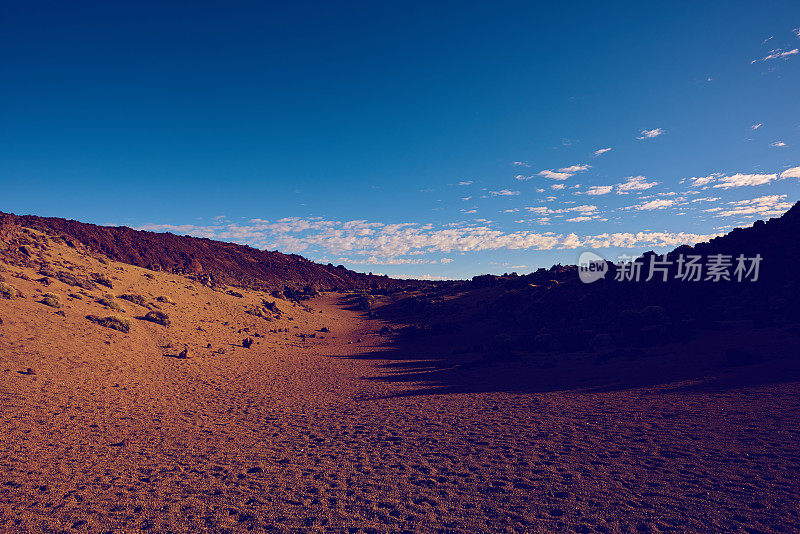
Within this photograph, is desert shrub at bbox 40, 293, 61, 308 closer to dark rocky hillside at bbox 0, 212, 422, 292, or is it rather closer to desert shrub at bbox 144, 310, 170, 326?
desert shrub at bbox 144, 310, 170, 326

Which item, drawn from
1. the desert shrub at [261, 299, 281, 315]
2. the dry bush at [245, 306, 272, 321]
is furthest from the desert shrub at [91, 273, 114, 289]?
the desert shrub at [261, 299, 281, 315]

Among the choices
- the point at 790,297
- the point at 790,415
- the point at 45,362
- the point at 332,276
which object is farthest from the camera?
the point at 332,276

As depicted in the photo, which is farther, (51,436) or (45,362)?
(45,362)

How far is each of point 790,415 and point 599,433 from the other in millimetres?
4170

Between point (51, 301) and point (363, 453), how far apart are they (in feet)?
64.8

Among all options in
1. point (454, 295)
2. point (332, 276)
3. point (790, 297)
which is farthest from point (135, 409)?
point (332, 276)

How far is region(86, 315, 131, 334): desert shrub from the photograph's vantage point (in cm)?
1994

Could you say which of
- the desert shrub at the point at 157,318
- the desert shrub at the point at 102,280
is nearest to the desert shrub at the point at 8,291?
the desert shrub at the point at 157,318

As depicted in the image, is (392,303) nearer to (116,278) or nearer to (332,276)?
(116,278)

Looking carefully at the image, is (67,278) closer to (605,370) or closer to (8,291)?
(8,291)

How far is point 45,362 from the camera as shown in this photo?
14.1 metres

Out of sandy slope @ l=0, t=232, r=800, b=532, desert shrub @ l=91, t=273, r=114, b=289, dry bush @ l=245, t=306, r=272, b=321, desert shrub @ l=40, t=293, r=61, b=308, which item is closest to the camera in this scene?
sandy slope @ l=0, t=232, r=800, b=532

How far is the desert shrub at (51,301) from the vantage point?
1942cm
